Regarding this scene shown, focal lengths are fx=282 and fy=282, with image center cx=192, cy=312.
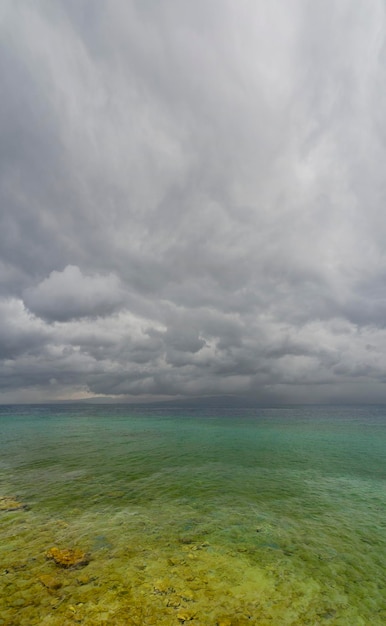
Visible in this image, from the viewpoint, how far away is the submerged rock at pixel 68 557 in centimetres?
1403

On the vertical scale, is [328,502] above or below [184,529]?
below

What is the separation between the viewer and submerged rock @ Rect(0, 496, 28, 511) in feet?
72.1

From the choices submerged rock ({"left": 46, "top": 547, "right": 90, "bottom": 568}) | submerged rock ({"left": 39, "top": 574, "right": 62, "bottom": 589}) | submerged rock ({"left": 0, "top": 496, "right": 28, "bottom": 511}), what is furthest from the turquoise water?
submerged rock ({"left": 0, "top": 496, "right": 28, "bottom": 511})

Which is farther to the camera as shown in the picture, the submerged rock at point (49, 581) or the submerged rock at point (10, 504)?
the submerged rock at point (10, 504)

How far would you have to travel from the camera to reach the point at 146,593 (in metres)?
11.9

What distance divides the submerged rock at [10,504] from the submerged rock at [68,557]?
9.26 meters

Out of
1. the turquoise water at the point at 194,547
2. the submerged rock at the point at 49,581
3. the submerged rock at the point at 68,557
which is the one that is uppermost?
the submerged rock at the point at 49,581

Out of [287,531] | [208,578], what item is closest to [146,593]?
[208,578]

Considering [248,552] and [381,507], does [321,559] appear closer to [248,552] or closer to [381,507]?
[248,552]

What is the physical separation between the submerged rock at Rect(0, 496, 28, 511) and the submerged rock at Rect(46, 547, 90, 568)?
30.4ft

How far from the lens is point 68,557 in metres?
14.6

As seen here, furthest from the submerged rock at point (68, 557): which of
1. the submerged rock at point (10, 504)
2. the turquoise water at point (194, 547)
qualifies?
the submerged rock at point (10, 504)

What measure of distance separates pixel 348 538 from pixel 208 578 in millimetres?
10868

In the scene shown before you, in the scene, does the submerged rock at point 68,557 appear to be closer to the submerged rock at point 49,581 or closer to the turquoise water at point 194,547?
the turquoise water at point 194,547
